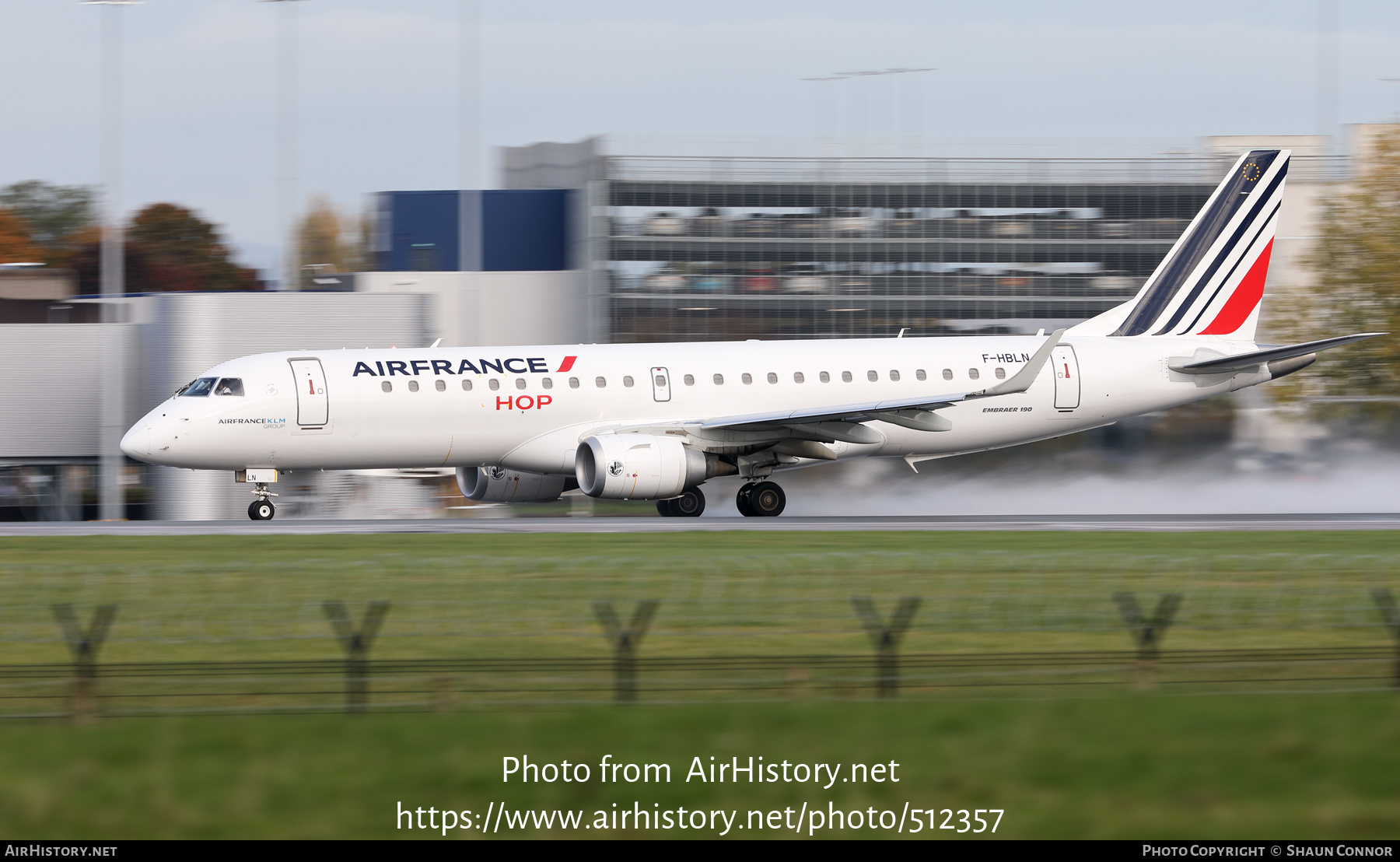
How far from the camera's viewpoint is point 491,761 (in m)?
11.7

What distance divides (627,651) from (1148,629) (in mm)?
4223

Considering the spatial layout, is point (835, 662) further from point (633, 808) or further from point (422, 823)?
point (422, 823)

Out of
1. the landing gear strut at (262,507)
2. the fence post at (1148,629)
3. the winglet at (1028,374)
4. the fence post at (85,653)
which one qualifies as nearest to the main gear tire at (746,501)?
the winglet at (1028,374)

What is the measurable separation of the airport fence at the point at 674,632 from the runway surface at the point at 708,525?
11.1 metres

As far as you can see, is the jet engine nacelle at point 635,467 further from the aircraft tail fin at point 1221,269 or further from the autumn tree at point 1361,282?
the autumn tree at point 1361,282

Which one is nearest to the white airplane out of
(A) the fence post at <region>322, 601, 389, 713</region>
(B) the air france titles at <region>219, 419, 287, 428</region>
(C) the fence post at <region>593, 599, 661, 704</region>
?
(B) the air france titles at <region>219, 419, 287, 428</region>

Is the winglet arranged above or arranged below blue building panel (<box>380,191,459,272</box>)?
below

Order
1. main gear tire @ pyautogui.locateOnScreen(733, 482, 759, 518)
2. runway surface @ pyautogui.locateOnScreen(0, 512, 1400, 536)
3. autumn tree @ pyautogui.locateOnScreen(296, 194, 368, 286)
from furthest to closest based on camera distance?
autumn tree @ pyautogui.locateOnScreen(296, 194, 368, 286) < main gear tire @ pyautogui.locateOnScreen(733, 482, 759, 518) < runway surface @ pyautogui.locateOnScreen(0, 512, 1400, 536)

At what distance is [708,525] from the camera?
30.5m

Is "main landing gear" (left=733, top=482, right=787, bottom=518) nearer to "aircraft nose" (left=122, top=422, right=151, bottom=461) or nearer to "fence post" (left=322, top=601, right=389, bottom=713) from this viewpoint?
"aircraft nose" (left=122, top=422, right=151, bottom=461)

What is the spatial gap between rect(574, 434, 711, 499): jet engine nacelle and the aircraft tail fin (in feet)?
36.1

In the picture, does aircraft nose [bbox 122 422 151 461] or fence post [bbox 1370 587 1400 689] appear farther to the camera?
aircraft nose [bbox 122 422 151 461]

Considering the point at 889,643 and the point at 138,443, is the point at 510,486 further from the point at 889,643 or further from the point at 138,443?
the point at 889,643

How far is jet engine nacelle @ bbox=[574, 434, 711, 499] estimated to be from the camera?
104ft
